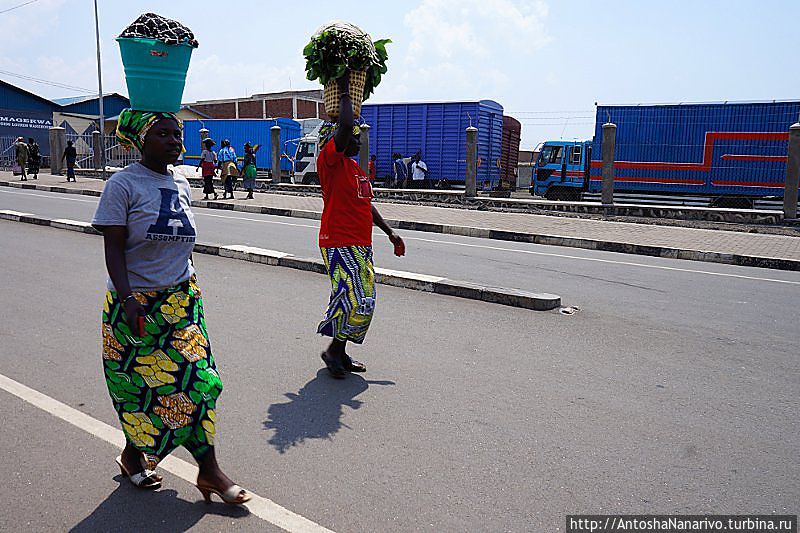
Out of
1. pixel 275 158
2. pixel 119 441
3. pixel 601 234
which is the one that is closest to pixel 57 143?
pixel 275 158

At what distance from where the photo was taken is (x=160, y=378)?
289 centimetres

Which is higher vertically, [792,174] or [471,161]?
[471,161]

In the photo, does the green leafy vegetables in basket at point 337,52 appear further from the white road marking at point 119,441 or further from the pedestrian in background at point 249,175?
the pedestrian in background at point 249,175

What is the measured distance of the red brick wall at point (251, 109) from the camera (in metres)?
48.3

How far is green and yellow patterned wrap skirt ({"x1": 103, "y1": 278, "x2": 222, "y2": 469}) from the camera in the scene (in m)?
2.90

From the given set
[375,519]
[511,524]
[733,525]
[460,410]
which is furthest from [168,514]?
[733,525]

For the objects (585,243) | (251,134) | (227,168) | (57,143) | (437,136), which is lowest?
(585,243)

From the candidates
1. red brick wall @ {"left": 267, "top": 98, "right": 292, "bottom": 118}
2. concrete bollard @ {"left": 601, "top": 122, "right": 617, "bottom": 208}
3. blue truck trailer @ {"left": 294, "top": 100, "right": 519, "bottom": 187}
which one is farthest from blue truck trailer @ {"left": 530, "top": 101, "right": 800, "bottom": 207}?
red brick wall @ {"left": 267, "top": 98, "right": 292, "bottom": 118}

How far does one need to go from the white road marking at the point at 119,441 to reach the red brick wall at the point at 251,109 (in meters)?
45.9

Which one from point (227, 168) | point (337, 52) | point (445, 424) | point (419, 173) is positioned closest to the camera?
point (445, 424)

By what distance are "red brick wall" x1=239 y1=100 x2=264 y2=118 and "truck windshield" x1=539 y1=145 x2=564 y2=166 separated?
29.0 meters

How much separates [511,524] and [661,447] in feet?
3.95

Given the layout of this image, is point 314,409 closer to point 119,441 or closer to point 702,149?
point 119,441

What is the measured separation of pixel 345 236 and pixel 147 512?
2.11 m
